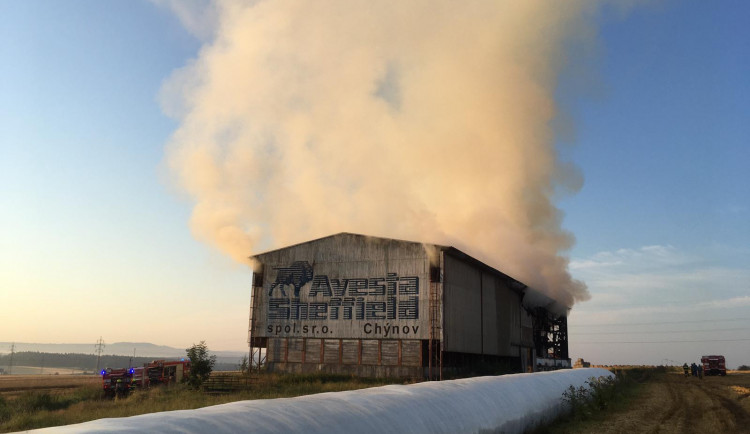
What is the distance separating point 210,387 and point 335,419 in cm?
2701

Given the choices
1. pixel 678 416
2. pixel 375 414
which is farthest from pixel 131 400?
pixel 678 416

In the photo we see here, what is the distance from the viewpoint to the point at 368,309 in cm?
3869

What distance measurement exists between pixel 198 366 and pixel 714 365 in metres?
59.4

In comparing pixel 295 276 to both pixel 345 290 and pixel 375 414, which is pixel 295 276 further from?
pixel 375 414

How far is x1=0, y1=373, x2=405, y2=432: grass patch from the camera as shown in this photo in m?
20.1

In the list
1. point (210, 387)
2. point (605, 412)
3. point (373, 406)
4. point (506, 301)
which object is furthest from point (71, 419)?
point (506, 301)

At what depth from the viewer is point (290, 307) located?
134 ft

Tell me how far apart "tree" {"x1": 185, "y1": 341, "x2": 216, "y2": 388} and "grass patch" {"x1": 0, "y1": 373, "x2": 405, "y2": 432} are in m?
0.64

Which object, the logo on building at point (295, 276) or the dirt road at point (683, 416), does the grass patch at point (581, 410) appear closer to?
the dirt road at point (683, 416)

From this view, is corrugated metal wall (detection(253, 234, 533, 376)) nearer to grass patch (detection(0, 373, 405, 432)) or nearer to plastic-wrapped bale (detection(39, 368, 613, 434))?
grass patch (detection(0, 373, 405, 432))

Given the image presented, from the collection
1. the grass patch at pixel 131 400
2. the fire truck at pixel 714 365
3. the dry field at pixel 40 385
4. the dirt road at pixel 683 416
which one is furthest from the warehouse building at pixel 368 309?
the fire truck at pixel 714 365

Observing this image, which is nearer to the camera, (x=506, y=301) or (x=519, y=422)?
(x=519, y=422)

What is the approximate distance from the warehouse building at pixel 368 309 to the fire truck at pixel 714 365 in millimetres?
35395

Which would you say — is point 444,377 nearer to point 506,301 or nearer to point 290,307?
point 290,307
